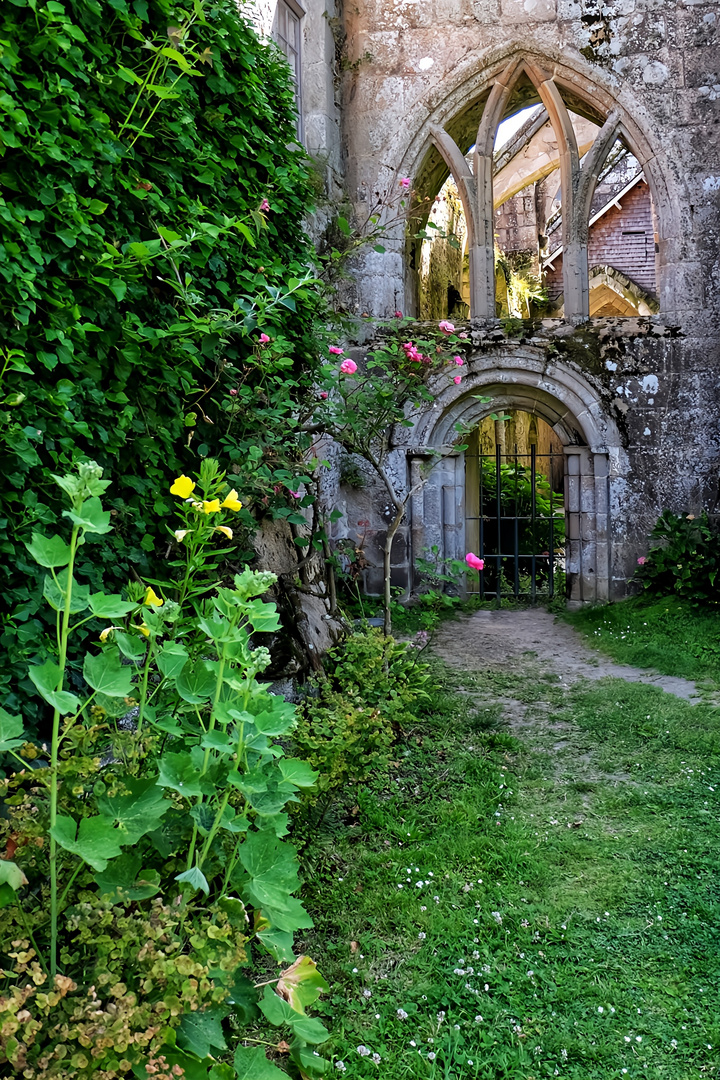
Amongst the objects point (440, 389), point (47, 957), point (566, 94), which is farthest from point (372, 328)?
point (47, 957)

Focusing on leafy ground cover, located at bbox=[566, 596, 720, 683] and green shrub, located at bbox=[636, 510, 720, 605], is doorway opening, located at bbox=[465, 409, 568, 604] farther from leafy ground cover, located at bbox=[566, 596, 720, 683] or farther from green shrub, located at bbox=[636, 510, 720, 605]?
leafy ground cover, located at bbox=[566, 596, 720, 683]

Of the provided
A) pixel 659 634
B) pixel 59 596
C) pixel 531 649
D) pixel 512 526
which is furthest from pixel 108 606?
pixel 512 526

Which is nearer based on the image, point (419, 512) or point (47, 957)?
point (47, 957)

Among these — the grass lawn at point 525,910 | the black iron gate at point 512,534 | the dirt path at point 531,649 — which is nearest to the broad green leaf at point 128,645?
the grass lawn at point 525,910

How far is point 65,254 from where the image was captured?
2.34 metres

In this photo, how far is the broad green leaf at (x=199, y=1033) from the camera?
1534 mm

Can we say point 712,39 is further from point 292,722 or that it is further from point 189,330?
point 292,722

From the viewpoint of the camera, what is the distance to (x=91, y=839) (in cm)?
147

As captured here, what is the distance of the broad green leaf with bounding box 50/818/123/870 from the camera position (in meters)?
1.43

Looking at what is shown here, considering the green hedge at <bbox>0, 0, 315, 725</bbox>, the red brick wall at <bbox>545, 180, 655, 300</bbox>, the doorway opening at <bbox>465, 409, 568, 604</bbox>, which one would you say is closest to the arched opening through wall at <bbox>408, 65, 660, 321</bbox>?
the red brick wall at <bbox>545, 180, 655, 300</bbox>

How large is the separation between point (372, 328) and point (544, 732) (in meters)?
5.07

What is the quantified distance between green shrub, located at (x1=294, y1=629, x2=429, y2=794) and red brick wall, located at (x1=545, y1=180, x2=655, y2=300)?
51.0 feet

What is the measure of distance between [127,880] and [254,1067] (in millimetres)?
461

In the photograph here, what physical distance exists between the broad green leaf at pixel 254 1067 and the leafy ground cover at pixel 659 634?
15.6ft
